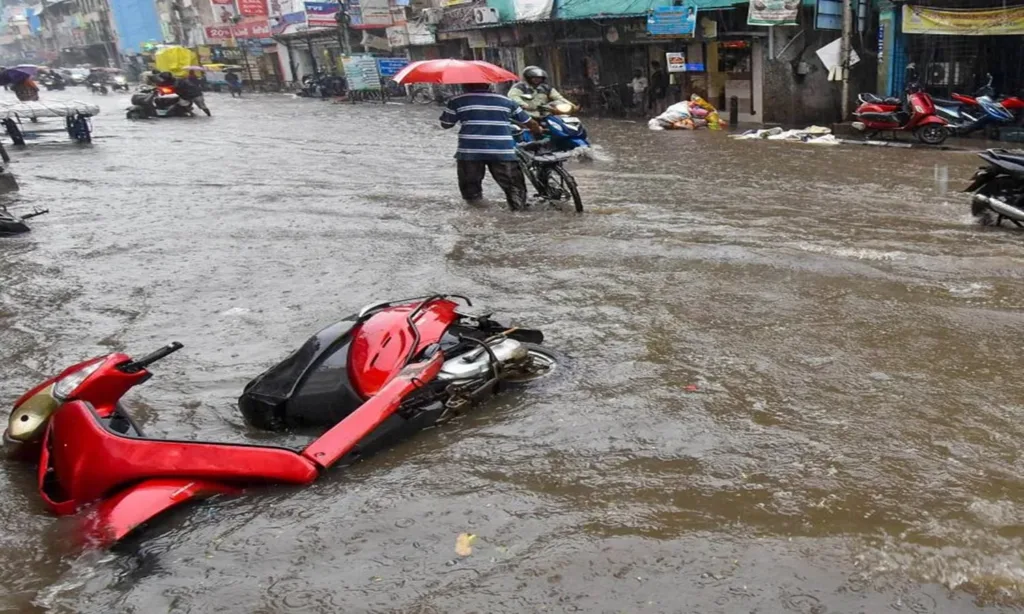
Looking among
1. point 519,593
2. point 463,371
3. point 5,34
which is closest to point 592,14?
point 463,371

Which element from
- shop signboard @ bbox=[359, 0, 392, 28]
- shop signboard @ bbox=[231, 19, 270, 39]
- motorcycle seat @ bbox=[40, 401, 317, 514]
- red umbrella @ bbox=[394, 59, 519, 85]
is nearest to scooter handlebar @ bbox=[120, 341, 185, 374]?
motorcycle seat @ bbox=[40, 401, 317, 514]

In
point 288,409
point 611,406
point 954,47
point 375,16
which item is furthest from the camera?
point 375,16

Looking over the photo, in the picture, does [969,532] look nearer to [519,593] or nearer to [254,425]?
[519,593]

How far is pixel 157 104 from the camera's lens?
24.9m

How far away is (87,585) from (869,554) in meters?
2.74

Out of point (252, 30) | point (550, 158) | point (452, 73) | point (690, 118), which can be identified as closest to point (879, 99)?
point (690, 118)

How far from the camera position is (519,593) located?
8.32 ft

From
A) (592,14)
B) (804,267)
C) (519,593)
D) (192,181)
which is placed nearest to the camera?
(519,593)

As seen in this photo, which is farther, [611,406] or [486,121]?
[486,121]

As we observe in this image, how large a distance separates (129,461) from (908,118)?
13399 mm

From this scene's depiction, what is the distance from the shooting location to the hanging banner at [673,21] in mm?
17578

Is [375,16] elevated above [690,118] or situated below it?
above

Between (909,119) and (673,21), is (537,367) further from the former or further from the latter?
(673,21)

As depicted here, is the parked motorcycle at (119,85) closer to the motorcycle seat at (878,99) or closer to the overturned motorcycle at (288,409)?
the motorcycle seat at (878,99)
